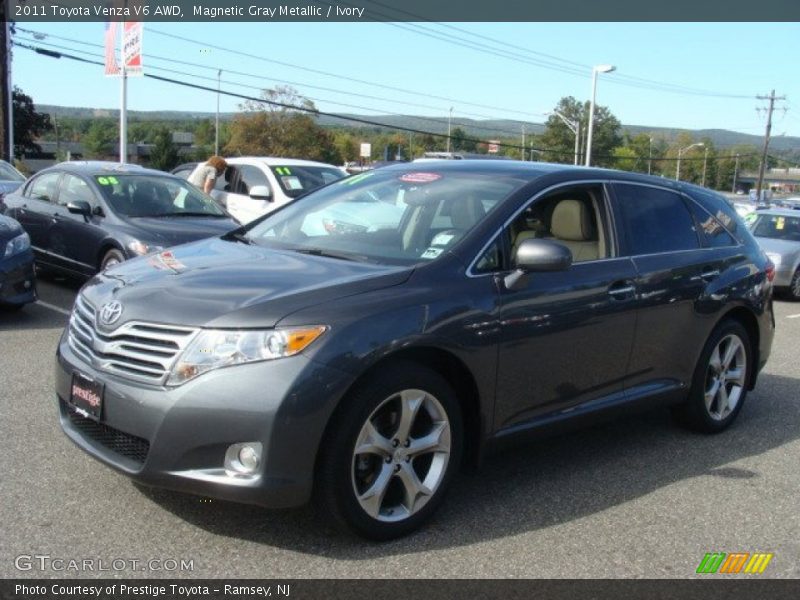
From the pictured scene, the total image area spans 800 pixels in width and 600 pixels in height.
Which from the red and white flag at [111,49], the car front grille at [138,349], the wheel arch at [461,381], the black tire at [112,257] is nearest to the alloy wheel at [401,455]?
the wheel arch at [461,381]

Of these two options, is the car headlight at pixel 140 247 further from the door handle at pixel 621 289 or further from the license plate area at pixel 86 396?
the door handle at pixel 621 289

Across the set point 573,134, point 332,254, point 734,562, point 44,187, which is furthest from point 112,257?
point 573,134

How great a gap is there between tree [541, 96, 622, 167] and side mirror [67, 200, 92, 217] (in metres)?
68.9

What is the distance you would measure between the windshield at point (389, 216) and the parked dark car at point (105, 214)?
4.50 m

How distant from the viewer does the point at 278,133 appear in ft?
253

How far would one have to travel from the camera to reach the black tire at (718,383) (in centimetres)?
548

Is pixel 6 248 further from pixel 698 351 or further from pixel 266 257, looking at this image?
pixel 698 351

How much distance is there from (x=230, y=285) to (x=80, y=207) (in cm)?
659

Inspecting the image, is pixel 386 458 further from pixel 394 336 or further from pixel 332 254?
pixel 332 254

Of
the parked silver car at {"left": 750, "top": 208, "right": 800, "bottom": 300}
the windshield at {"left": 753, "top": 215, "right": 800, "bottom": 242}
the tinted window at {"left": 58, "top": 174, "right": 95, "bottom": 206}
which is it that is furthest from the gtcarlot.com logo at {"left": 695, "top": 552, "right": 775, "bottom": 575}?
the windshield at {"left": 753, "top": 215, "right": 800, "bottom": 242}
